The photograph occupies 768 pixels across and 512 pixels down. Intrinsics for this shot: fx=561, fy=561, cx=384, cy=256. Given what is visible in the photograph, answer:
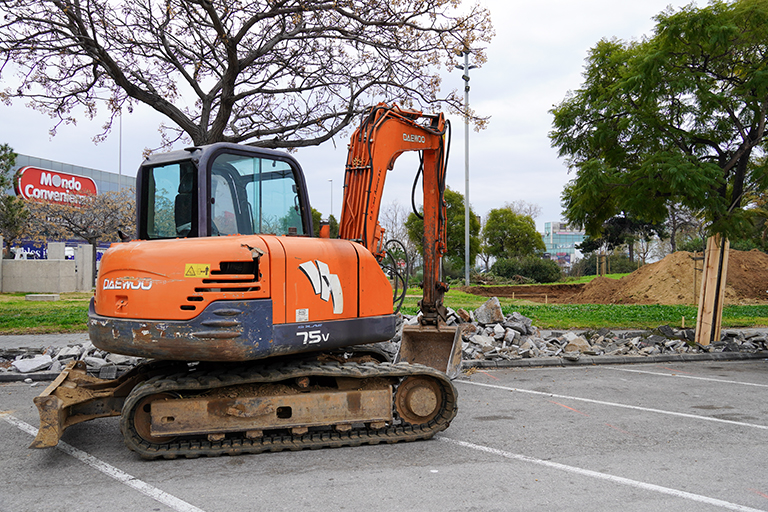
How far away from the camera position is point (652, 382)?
8805mm

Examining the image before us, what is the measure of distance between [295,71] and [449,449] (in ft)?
37.2

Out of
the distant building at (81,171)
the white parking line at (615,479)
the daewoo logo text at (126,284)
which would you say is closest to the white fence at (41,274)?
the distant building at (81,171)

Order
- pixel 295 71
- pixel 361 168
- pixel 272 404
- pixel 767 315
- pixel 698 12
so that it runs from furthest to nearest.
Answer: pixel 767 315 → pixel 295 71 → pixel 698 12 → pixel 361 168 → pixel 272 404

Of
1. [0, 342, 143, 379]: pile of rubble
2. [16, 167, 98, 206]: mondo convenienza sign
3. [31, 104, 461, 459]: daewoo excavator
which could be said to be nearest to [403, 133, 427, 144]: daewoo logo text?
[31, 104, 461, 459]: daewoo excavator

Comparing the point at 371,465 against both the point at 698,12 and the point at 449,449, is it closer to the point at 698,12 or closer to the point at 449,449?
the point at 449,449

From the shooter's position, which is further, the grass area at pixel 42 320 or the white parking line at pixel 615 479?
the grass area at pixel 42 320

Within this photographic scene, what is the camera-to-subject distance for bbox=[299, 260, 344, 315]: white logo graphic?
5.15 meters

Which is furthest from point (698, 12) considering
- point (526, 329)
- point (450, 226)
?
point (450, 226)

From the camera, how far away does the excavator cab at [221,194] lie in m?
5.29

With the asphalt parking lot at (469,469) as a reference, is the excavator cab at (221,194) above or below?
above

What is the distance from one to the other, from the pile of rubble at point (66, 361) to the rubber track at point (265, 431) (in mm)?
4048

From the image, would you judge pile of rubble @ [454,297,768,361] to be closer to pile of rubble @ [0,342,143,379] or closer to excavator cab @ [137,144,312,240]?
excavator cab @ [137,144,312,240]

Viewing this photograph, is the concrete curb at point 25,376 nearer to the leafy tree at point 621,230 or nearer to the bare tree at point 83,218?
the bare tree at point 83,218

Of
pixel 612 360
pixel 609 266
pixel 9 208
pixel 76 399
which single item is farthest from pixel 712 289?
pixel 609 266
